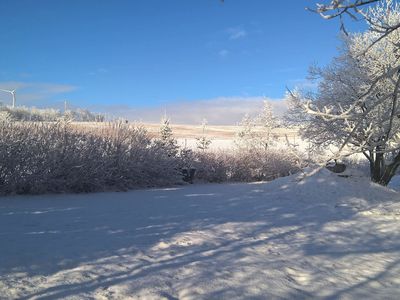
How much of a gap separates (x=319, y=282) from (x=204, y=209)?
544 centimetres

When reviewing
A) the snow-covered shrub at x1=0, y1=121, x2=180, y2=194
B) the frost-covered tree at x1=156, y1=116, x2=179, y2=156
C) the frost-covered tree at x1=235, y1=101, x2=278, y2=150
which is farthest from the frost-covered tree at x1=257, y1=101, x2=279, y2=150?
the snow-covered shrub at x1=0, y1=121, x2=180, y2=194

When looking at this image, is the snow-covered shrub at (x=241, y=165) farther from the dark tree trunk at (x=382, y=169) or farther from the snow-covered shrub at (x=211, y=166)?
the dark tree trunk at (x=382, y=169)

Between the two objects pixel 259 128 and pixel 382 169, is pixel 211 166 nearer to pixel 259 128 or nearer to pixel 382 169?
pixel 382 169

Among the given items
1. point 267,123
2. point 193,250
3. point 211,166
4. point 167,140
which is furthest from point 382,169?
point 267,123

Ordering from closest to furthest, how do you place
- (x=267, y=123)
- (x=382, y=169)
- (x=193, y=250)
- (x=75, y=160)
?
(x=193, y=250)
(x=75, y=160)
(x=382, y=169)
(x=267, y=123)

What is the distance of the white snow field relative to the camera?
447 centimetres

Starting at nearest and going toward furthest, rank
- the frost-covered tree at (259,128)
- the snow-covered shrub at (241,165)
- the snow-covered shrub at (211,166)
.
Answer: the snow-covered shrub at (211,166) → the snow-covered shrub at (241,165) → the frost-covered tree at (259,128)

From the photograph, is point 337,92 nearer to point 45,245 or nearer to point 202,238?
point 202,238

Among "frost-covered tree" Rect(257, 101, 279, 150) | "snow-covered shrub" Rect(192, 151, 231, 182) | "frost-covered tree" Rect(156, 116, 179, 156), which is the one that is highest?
"frost-covered tree" Rect(257, 101, 279, 150)

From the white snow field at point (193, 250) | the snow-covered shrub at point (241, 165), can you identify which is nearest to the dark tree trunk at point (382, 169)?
the snow-covered shrub at point (241, 165)

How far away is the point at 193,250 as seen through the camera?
5.97m

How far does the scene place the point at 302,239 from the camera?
731 centimetres

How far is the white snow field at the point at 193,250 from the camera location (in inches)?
176

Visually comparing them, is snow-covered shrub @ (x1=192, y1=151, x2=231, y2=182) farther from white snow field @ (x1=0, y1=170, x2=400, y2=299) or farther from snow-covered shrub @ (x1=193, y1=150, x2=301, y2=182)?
white snow field @ (x1=0, y1=170, x2=400, y2=299)
